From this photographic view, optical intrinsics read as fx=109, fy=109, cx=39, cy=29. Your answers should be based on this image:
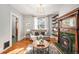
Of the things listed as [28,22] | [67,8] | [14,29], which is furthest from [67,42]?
[14,29]

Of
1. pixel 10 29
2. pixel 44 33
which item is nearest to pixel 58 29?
pixel 44 33

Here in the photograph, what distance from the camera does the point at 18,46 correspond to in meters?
2.38

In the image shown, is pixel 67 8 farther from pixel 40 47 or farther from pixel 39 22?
pixel 40 47

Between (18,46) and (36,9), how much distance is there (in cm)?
90

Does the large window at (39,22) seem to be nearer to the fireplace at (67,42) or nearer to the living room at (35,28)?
the living room at (35,28)

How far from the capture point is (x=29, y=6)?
230cm

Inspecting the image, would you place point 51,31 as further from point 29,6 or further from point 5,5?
point 5,5

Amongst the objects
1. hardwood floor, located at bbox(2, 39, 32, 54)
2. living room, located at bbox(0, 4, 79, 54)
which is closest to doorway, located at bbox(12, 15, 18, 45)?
living room, located at bbox(0, 4, 79, 54)

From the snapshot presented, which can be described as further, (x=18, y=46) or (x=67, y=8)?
(x=18, y=46)

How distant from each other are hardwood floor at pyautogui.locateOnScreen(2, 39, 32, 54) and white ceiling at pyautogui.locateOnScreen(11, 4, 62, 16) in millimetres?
630

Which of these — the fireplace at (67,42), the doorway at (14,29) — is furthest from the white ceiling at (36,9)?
the fireplace at (67,42)

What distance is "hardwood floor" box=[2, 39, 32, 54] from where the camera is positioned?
90.1 inches

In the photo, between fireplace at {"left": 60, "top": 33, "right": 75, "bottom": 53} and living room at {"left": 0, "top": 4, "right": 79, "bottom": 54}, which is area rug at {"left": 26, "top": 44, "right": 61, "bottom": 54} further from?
fireplace at {"left": 60, "top": 33, "right": 75, "bottom": 53}
